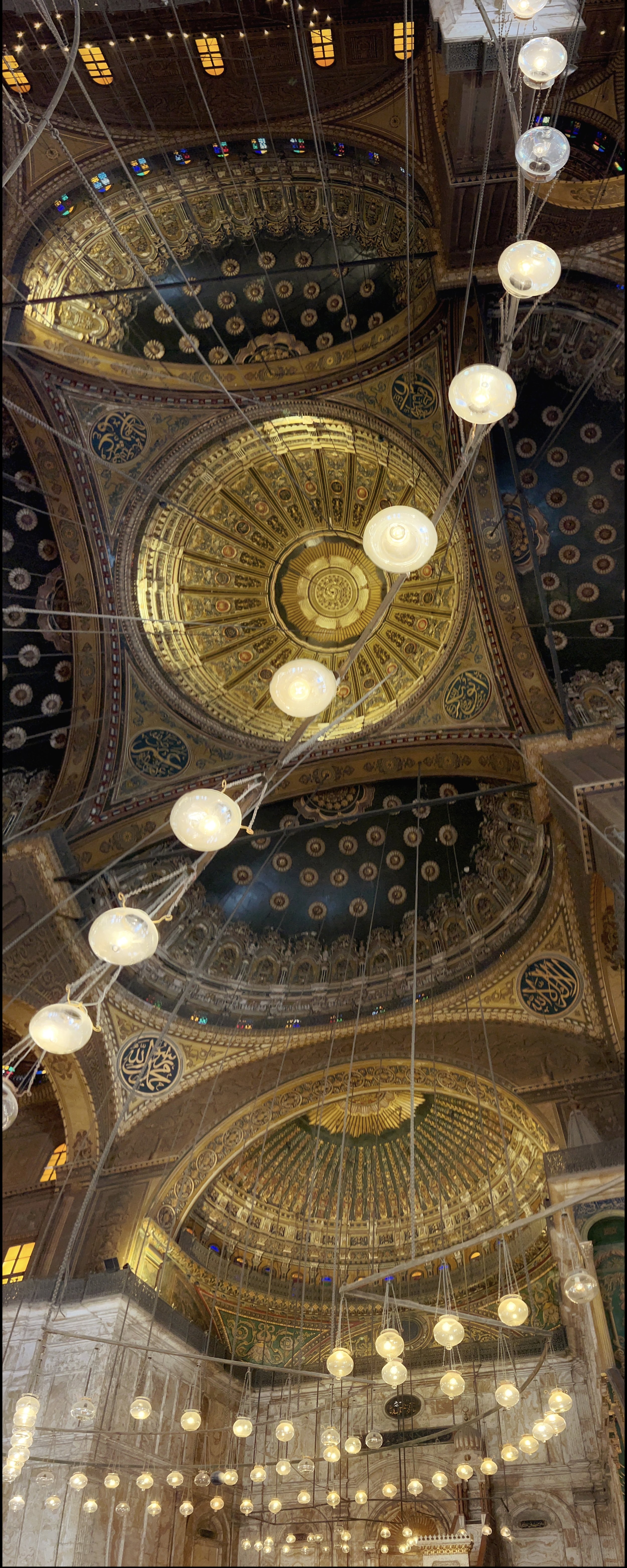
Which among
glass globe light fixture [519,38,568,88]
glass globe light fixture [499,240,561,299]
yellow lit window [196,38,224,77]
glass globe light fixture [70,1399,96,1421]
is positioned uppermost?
yellow lit window [196,38,224,77]

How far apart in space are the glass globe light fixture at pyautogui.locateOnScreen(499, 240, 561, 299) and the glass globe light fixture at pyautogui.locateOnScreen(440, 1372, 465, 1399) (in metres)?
7.08

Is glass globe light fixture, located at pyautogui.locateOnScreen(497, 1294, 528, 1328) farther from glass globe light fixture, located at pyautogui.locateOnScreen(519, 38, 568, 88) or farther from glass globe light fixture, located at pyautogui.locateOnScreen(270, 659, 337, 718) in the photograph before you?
glass globe light fixture, located at pyautogui.locateOnScreen(519, 38, 568, 88)

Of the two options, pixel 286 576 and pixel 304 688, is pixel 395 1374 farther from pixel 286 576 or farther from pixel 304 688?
pixel 286 576

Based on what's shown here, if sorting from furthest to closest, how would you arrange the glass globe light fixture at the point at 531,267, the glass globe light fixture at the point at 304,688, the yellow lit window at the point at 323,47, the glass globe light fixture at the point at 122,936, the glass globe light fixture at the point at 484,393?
A: the yellow lit window at the point at 323,47 → the glass globe light fixture at the point at 122,936 → the glass globe light fixture at the point at 304,688 → the glass globe light fixture at the point at 531,267 → the glass globe light fixture at the point at 484,393

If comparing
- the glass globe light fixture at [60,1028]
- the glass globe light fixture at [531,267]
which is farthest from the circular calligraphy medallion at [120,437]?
the glass globe light fixture at [60,1028]

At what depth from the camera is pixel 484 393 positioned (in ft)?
10.6

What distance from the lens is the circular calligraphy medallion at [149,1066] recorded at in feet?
31.8

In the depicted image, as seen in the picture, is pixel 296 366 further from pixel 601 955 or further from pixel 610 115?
pixel 601 955

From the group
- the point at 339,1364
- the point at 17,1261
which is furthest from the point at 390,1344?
the point at 17,1261

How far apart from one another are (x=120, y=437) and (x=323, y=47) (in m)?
3.74

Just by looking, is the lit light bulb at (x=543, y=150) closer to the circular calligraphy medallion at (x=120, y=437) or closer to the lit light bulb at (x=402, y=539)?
the lit light bulb at (x=402, y=539)

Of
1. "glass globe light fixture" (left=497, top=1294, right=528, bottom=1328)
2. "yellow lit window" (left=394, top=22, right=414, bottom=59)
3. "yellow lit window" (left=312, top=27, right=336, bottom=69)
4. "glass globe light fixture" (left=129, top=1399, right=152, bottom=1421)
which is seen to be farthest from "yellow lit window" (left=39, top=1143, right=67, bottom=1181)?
"yellow lit window" (left=394, top=22, right=414, bottom=59)

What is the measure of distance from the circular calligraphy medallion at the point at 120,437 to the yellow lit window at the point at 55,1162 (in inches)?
301

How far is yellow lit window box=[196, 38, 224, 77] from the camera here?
700 cm
